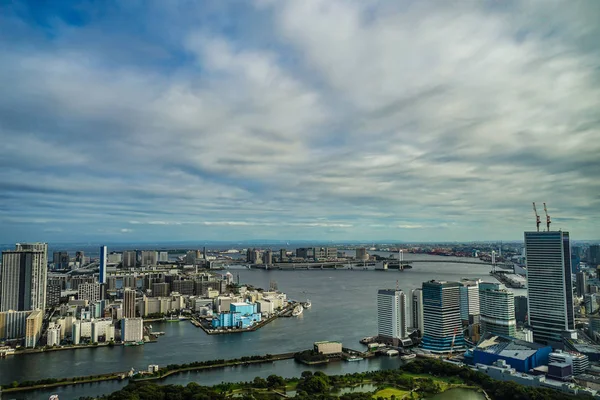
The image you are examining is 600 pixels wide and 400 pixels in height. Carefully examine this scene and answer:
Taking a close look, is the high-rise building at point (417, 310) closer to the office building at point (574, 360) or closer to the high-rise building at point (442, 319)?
the high-rise building at point (442, 319)

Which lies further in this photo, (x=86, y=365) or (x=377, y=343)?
(x=377, y=343)

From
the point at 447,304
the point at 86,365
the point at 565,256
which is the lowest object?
the point at 86,365

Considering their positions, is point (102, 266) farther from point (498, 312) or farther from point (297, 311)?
point (498, 312)

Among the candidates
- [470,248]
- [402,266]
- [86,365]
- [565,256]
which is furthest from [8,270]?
[470,248]

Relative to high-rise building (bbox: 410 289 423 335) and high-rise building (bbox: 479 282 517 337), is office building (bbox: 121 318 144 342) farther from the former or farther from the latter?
high-rise building (bbox: 479 282 517 337)

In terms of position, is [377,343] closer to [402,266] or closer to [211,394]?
[211,394]
